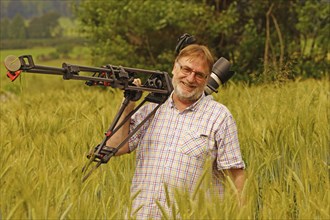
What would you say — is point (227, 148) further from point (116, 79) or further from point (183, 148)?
point (116, 79)

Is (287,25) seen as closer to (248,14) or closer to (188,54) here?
(248,14)

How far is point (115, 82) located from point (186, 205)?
63 centimetres

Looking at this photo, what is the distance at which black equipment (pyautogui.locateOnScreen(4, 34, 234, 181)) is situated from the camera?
194cm

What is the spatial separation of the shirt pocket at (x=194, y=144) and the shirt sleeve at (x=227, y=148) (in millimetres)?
66

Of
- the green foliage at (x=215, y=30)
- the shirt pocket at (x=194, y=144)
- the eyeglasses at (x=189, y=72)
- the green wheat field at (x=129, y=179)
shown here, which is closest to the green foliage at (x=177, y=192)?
the green wheat field at (x=129, y=179)

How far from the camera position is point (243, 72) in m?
13.2

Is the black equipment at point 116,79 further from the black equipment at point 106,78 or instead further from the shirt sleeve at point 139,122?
the shirt sleeve at point 139,122

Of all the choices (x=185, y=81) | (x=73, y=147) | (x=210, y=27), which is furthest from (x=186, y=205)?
(x=210, y=27)

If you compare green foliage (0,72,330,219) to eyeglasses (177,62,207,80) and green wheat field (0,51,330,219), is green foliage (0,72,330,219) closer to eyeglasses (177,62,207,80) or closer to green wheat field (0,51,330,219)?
green wheat field (0,51,330,219)

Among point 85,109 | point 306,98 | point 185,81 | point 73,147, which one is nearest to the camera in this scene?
point 185,81

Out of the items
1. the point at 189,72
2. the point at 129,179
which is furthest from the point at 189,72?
the point at 129,179

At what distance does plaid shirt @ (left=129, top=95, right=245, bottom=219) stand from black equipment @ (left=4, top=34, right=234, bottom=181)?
0.18 metres

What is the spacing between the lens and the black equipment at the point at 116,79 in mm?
1938

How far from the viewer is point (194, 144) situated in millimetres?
2910
